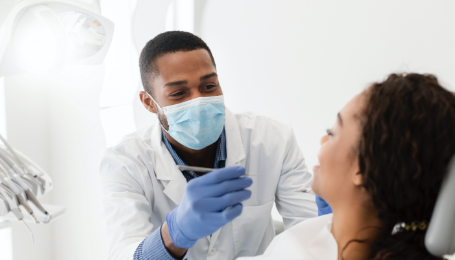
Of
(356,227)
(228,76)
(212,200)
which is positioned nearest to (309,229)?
(356,227)

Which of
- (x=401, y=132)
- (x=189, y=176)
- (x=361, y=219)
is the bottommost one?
(x=189, y=176)

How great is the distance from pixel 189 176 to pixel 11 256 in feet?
5.61

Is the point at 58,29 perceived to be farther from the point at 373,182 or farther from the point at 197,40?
the point at 373,182

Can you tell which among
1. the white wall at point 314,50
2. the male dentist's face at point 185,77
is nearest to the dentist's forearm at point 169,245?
the male dentist's face at point 185,77

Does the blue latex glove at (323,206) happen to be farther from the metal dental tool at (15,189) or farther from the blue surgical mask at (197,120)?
the metal dental tool at (15,189)

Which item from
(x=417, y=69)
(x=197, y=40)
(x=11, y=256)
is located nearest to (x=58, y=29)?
(x=197, y=40)

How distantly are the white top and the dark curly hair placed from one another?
2.88 ft

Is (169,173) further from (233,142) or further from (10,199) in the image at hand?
(10,199)

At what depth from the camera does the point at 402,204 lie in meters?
0.84

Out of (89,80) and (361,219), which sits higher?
(89,80)

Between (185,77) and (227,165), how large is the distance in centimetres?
44

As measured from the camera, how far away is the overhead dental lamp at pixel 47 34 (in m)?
1.06

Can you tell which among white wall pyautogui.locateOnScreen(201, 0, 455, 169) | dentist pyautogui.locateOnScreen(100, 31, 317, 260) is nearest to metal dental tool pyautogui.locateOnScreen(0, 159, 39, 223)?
dentist pyautogui.locateOnScreen(100, 31, 317, 260)

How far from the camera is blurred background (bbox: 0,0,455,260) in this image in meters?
1.66
